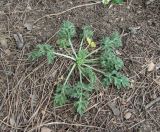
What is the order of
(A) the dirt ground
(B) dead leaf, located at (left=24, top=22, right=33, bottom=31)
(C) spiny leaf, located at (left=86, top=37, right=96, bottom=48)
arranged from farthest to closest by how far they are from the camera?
(B) dead leaf, located at (left=24, top=22, right=33, bottom=31)
(C) spiny leaf, located at (left=86, top=37, right=96, bottom=48)
(A) the dirt ground

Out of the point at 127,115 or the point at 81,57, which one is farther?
the point at 81,57

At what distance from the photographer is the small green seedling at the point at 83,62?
102 inches

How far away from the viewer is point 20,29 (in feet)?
9.93

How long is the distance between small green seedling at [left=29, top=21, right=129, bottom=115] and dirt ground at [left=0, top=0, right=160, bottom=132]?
3.1 inches

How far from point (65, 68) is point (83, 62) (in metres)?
0.16

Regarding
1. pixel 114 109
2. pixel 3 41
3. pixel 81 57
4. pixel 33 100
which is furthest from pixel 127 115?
pixel 3 41

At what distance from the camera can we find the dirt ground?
2.55 metres

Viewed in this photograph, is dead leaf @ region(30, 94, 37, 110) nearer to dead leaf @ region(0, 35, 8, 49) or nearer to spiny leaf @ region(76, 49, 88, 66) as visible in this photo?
spiny leaf @ region(76, 49, 88, 66)

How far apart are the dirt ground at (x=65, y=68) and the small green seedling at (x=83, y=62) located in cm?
8

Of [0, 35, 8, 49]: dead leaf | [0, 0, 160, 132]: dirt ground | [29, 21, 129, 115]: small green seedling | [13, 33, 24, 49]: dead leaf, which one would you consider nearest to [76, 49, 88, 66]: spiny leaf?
[29, 21, 129, 115]: small green seedling

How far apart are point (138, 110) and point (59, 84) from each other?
0.68 meters

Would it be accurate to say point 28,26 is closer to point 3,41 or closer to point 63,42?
point 3,41

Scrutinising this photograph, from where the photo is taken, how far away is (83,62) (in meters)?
2.77

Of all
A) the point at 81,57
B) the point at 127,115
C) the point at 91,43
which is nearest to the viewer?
the point at 127,115
